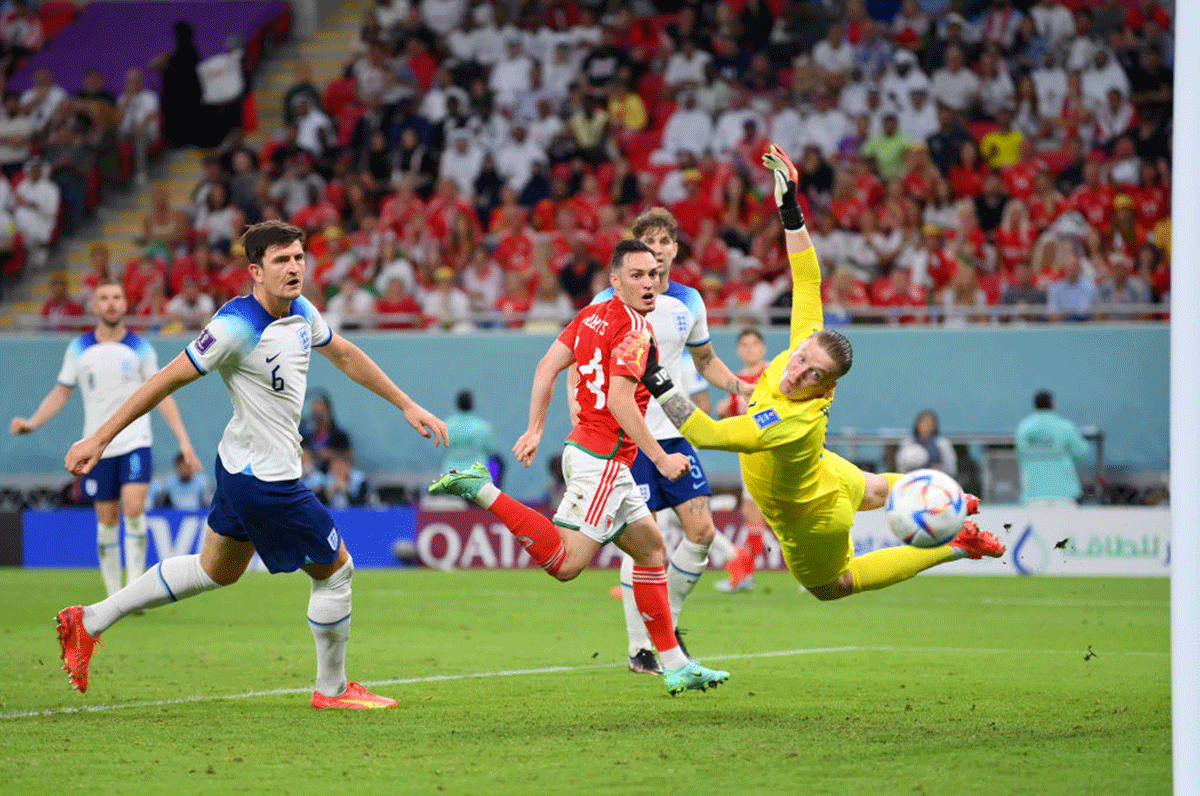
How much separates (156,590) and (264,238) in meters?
1.92

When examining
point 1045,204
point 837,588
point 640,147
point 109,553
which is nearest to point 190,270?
point 640,147

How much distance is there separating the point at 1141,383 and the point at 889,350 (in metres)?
3.01

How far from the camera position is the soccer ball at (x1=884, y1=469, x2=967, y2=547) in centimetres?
723

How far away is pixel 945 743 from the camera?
7.00 metres

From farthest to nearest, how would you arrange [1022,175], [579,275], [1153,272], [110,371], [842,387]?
[1022,175] < [579,275] < [842,387] < [1153,272] < [110,371]

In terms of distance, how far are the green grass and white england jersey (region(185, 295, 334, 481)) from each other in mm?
1258

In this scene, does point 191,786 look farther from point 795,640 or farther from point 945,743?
point 795,640

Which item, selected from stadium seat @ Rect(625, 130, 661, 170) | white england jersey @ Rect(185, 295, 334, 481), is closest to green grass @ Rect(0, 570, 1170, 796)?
white england jersey @ Rect(185, 295, 334, 481)

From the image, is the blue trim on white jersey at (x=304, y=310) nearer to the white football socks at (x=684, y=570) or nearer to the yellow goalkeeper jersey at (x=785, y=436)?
the yellow goalkeeper jersey at (x=785, y=436)

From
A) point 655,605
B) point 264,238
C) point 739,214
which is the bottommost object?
point 655,605

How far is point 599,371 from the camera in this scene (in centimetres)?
847

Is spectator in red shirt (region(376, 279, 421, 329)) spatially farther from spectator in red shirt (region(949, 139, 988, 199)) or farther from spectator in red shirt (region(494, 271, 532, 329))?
spectator in red shirt (region(949, 139, 988, 199))

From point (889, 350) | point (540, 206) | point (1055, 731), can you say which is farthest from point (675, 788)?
point (540, 206)

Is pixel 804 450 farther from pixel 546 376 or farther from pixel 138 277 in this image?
pixel 138 277
